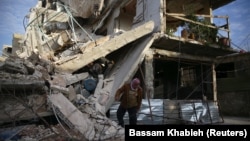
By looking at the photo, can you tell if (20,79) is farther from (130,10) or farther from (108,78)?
(130,10)

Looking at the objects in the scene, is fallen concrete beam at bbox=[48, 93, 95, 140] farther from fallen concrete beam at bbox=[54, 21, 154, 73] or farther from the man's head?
fallen concrete beam at bbox=[54, 21, 154, 73]

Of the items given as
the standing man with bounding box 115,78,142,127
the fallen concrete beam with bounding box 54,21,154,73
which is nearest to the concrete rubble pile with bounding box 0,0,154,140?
the fallen concrete beam with bounding box 54,21,154,73

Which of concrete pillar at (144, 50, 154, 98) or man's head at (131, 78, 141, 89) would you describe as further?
concrete pillar at (144, 50, 154, 98)

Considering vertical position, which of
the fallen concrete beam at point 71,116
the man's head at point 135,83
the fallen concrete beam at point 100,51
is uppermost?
the fallen concrete beam at point 100,51

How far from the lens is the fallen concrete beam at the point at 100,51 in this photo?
28.5ft

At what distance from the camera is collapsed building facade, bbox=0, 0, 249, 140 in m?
6.34

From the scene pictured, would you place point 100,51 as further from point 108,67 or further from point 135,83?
point 135,83

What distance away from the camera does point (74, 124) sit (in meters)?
5.93

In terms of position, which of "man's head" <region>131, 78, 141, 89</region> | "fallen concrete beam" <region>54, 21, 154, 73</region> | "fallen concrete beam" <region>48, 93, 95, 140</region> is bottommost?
"fallen concrete beam" <region>48, 93, 95, 140</region>

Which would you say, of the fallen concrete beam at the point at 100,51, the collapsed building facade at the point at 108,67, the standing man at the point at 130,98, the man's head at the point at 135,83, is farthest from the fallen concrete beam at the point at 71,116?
the fallen concrete beam at the point at 100,51

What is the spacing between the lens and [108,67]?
10.7m

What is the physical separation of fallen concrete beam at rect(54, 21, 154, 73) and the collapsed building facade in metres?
0.04

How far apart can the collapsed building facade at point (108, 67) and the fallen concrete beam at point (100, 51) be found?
4cm

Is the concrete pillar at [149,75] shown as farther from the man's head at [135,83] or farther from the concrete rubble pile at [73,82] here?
the man's head at [135,83]
